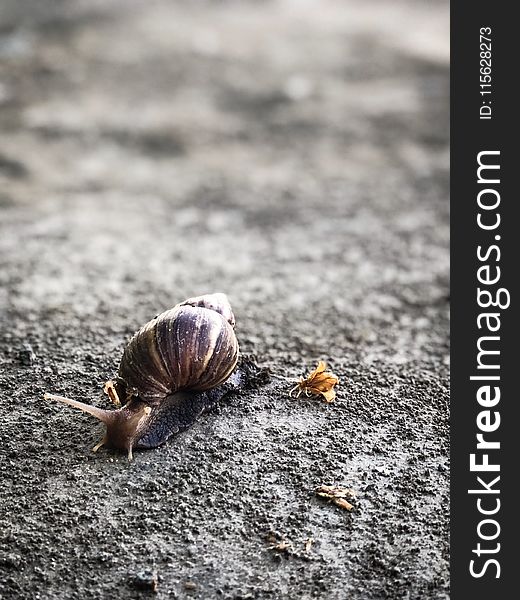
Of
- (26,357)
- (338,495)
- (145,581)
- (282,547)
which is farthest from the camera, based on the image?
(26,357)

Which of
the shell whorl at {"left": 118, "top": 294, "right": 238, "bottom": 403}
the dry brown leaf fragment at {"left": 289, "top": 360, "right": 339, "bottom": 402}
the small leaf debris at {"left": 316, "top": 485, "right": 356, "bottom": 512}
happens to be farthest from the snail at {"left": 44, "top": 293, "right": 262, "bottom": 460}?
the small leaf debris at {"left": 316, "top": 485, "right": 356, "bottom": 512}

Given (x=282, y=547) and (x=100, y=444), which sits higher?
(x=100, y=444)

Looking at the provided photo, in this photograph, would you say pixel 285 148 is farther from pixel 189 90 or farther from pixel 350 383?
pixel 350 383

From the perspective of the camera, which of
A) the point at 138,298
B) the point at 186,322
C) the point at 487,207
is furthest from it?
the point at 138,298

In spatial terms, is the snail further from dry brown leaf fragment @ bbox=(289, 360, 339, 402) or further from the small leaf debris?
the small leaf debris

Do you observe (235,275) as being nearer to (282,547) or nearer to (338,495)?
(338,495)

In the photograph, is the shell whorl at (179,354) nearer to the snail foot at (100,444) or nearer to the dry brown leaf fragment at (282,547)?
the snail foot at (100,444)

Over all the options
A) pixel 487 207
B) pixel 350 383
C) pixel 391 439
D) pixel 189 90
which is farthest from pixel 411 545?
pixel 189 90

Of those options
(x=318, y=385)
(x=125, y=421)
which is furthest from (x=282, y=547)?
(x=318, y=385)
